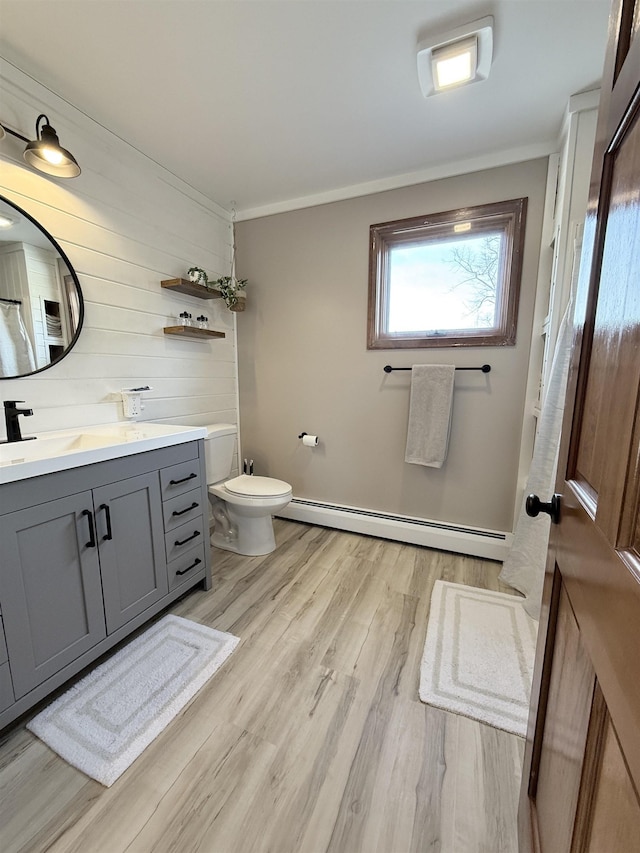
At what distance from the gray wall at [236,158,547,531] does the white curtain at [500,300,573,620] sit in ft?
0.99

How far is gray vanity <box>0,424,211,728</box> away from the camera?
1.11 meters

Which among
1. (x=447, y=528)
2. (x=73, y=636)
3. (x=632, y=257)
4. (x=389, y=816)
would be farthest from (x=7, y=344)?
(x=447, y=528)

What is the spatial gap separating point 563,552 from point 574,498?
0.40 ft

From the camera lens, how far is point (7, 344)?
1466mm

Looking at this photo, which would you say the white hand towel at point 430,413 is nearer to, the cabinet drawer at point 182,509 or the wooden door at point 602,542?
the cabinet drawer at point 182,509

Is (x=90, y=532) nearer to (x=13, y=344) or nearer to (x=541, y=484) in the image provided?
(x=13, y=344)

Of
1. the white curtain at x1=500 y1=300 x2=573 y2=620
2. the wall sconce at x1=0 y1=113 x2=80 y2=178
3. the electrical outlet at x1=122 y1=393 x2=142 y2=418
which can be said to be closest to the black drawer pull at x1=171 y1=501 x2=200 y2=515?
the electrical outlet at x1=122 y1=393 x2=142 y2=418

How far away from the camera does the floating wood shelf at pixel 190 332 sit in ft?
7.04

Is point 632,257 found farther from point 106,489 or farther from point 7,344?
point 7,344

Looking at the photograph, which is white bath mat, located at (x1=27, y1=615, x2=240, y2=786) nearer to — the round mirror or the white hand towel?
the round mirror

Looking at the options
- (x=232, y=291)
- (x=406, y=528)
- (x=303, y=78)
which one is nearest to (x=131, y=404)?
(x=232, y=291)

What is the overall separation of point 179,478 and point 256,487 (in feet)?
2.02

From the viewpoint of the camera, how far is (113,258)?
1865 mm

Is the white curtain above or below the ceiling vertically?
below
